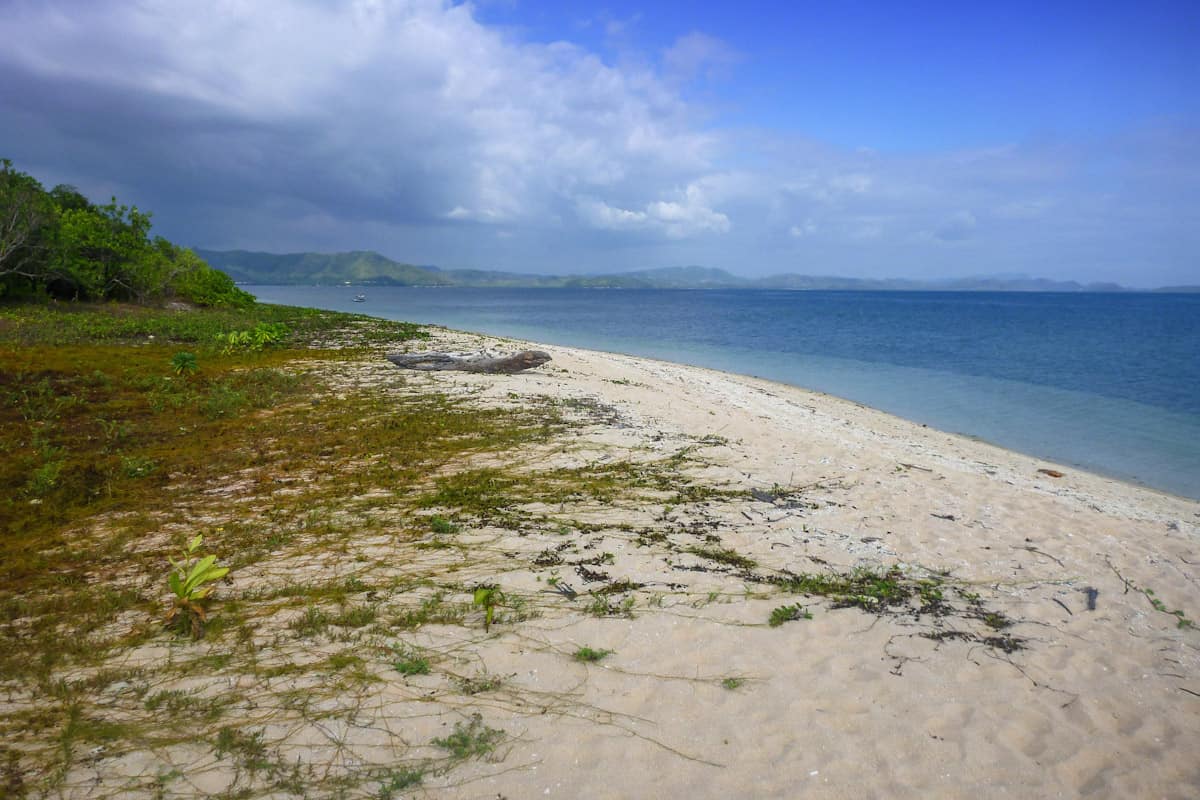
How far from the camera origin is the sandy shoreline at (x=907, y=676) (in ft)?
12.5

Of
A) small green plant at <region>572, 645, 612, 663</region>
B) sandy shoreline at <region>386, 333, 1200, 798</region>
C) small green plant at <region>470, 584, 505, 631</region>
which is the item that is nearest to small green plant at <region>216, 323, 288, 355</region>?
small green plant at <region>470, 584, 505, 631</region>

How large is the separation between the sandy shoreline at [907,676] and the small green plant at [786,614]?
10 centimetres

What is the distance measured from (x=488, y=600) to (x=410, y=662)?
1009 millimetres

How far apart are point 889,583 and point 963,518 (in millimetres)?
3085

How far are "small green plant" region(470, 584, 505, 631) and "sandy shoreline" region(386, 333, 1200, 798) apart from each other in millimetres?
244

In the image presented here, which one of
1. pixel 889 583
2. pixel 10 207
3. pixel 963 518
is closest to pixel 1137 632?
pixel 889 583

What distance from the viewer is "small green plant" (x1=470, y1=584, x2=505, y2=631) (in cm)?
522

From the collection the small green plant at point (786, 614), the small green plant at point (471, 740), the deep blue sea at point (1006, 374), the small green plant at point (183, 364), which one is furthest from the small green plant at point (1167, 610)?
the small green plant at point (183, 364)

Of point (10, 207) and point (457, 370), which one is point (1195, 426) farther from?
point (10, 207)

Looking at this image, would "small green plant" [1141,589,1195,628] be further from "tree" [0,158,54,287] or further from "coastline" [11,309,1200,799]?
"tree" [0,158,54,287]

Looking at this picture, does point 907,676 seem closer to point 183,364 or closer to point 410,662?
point 410,662

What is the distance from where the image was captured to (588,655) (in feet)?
15.9

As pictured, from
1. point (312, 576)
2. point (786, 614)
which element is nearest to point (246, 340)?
point (312, 576)

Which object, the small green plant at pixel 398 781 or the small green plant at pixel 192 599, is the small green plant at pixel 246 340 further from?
the small green plant at pixel 398 781
